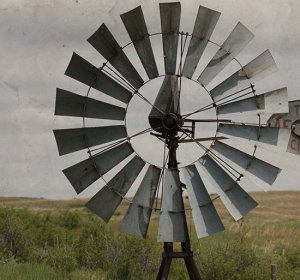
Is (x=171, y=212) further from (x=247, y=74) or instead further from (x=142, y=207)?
(x=247, y=74)

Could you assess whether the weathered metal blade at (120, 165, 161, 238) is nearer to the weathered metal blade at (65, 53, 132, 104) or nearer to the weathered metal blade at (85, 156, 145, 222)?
the weathered metal blade at (85, 156, 145, 222)

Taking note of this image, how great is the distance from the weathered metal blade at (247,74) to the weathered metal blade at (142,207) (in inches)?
46.2

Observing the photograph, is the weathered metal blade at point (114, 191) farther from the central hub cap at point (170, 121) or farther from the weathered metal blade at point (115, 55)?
the weathered metal blade at point (115, 55)

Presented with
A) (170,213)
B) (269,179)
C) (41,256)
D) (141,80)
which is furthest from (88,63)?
(41,256)

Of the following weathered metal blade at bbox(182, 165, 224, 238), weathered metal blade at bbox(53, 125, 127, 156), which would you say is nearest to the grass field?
weathered metal blade at bbox(53, 125, 127, 156)

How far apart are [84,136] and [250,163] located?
1.96m

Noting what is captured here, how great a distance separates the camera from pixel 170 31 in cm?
834

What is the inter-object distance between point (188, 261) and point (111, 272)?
4535 mm

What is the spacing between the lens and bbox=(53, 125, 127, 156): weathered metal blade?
843cm

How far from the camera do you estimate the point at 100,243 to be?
1538 cm

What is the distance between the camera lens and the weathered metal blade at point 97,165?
845 centimetres

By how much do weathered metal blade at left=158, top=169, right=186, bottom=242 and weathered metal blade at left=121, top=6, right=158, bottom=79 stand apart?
1.23 metres

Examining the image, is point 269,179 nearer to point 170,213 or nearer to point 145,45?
point 170,213

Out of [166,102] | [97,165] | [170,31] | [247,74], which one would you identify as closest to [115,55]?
[170,31]
